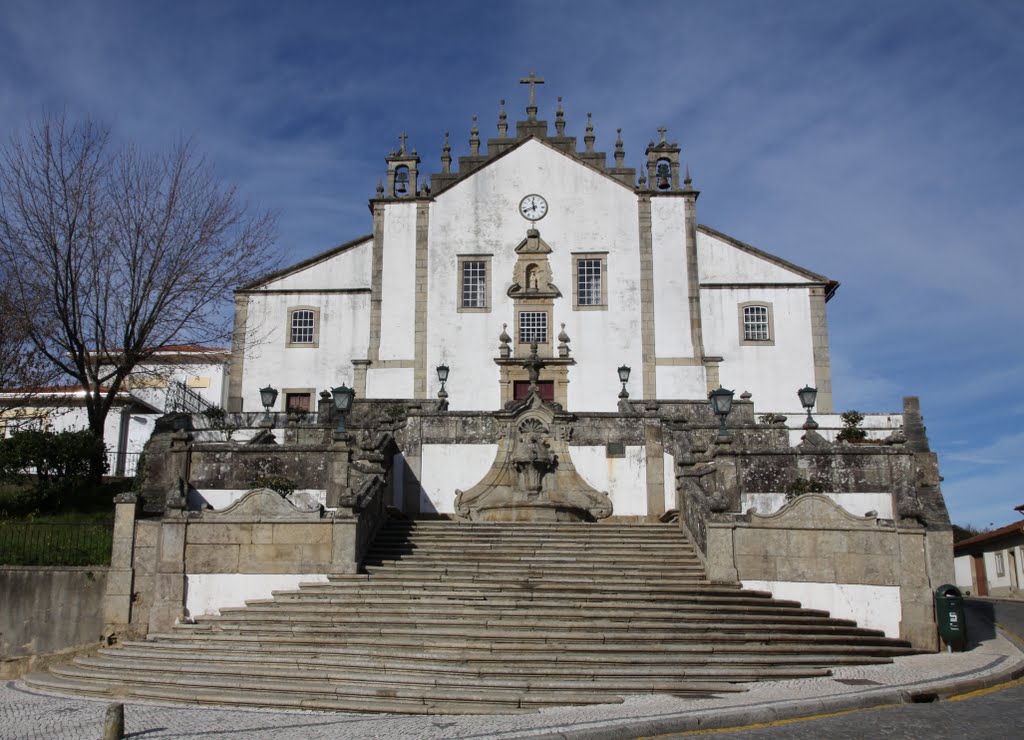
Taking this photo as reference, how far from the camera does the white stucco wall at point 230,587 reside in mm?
14727

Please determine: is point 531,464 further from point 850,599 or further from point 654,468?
point 850,599

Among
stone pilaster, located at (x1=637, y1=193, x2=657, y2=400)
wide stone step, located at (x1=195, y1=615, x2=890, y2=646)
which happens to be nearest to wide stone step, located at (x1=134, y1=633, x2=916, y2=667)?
wide stone step, located at (x1=195, y1=615, x2=890, y2=646)

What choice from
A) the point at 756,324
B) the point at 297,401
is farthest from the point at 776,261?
the point at 297,401

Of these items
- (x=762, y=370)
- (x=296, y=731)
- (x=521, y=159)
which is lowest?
(x=296, y=731)

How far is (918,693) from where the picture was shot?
10.4 meters

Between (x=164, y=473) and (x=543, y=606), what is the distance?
7.70 metres

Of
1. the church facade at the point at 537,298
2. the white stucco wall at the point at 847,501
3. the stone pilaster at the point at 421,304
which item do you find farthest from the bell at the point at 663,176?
the white stucco wall at the point at 847,501

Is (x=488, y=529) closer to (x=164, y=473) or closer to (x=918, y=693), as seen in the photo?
(x=164, y=473)

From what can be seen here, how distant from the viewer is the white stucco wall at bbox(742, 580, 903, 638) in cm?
1429

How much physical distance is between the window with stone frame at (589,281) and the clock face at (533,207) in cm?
161

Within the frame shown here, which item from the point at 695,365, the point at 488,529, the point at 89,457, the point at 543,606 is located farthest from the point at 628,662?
the point at 695,365

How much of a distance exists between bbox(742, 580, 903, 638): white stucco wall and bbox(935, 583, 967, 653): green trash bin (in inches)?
24.5

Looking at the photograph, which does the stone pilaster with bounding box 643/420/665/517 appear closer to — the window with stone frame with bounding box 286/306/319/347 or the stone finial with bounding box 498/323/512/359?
the stone finial with bounding box 498/323/512/359

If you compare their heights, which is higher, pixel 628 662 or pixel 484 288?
pixel 484 288
